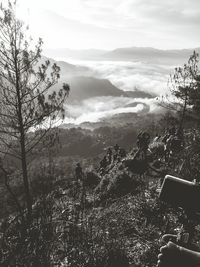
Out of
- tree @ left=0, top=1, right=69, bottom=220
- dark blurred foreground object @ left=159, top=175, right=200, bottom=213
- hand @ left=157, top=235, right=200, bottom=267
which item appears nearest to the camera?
hand @ left=157, top=235, right=200, bottom=267

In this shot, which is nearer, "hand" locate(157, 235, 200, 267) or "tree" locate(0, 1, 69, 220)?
"hand" locate(157, 235, 200, 267)

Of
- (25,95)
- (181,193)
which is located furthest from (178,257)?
(25,95)

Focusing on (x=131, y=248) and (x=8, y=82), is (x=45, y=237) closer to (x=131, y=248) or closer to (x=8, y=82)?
(x=131, y=248)

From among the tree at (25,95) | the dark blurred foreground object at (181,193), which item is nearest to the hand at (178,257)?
the dark blurred foreground object at (181,193)

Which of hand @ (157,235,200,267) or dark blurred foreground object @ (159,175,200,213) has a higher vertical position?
dark blurred foreground object @ (159,175,200,213)

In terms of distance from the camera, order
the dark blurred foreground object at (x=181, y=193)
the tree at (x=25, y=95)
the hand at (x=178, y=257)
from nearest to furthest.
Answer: the hand at (x=178, y=257) < the dark blurred foreground object at (x=181, y=193) < the tree at (x=25, y=95)

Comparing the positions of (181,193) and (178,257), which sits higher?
(181,193)

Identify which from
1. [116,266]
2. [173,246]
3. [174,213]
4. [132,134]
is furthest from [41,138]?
[132,134]

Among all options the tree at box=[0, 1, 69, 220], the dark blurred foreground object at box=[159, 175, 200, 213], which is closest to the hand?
the dark blurred foreground object at box=[159, 175, 200, 213]

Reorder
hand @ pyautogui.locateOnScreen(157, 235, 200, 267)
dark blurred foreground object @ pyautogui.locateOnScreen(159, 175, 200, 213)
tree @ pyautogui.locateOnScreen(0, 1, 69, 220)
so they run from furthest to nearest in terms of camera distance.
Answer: tree @ pyautogui.locateOnScreen(0, 1, 69, 220)
dark blurred foreground object @ pyautogui.locateOnScreen(159, 175, 200, 213)
hand @ pyautogui.locateOnScreen(157, 235, 200, 267)

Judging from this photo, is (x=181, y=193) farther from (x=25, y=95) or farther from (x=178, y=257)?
(x=25, y=95)

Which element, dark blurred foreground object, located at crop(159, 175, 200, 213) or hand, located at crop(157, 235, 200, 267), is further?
dark blurred foreground object, located at crop(159, 175, 200, 213)

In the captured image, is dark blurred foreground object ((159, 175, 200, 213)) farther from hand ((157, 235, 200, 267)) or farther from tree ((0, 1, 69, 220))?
tree ((0, 1, 69, 220))

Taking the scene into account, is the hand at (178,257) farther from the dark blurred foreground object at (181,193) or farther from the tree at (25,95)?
the tree at (25,95)
